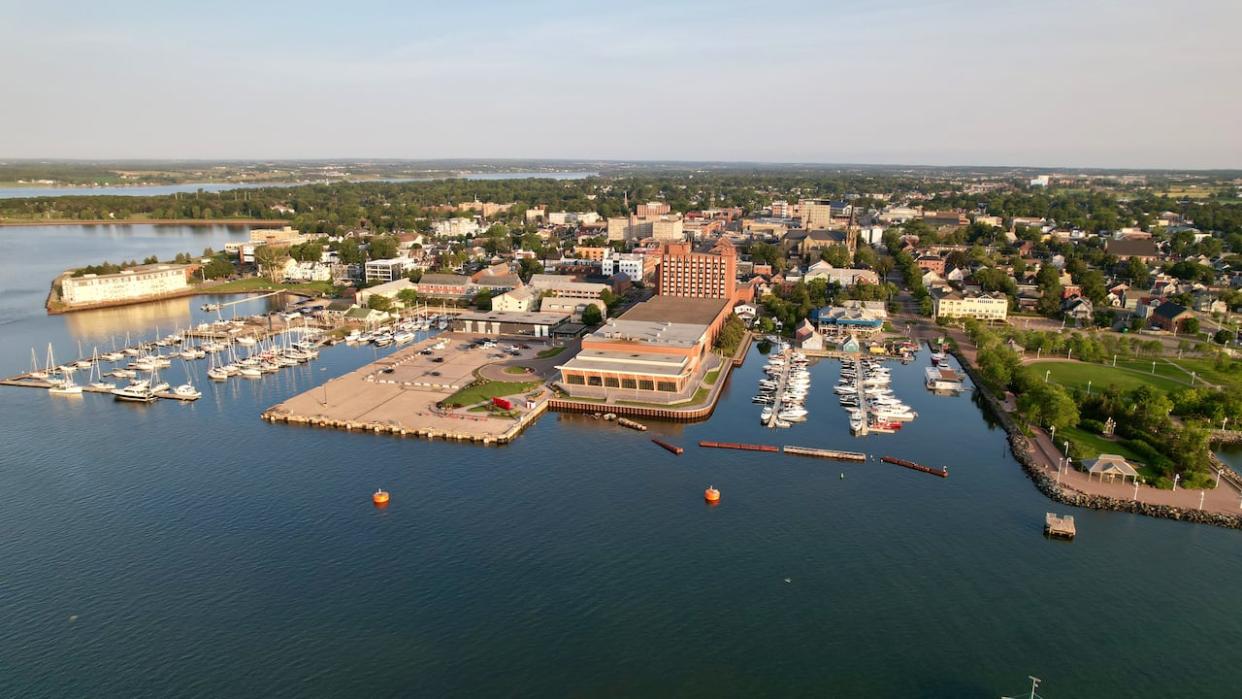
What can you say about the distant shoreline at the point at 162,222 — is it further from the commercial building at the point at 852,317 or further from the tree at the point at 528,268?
the commercial building at the point at 852,317

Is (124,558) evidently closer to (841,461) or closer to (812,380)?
(841,461)

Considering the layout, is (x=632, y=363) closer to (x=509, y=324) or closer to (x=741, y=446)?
(x=741, y=446)

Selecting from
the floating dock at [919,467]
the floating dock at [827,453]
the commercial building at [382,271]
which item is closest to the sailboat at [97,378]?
the commercial building at [382,271]

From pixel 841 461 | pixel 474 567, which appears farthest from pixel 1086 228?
pixel 474 567

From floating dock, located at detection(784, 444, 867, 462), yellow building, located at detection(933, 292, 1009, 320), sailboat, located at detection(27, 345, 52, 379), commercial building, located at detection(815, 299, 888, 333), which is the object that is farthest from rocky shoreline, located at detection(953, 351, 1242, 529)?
sailboat, located at detection(27, 345, 52, 379)

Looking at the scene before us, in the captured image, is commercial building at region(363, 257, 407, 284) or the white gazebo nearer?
the white gazebo

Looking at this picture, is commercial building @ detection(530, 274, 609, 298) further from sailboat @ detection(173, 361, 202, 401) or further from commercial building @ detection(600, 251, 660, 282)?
sailboat @ detection(173, 361, 202, 401)

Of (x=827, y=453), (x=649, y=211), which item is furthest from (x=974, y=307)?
(x=649, y=211)
